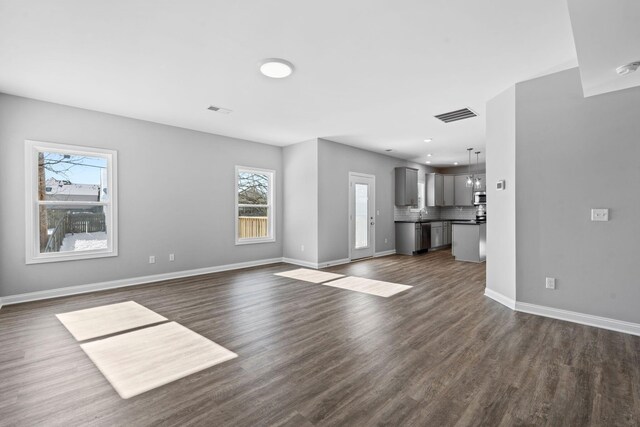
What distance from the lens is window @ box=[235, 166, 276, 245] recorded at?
6.55m

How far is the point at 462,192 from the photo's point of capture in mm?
10086

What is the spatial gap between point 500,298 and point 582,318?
852 millimetres

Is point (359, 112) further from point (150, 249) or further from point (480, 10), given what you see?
point (150, 249)

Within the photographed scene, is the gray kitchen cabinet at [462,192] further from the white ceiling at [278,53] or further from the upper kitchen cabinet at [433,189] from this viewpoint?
the white ceiling at [278,53]

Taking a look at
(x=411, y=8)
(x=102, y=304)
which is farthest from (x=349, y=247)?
(x=411, y=8)

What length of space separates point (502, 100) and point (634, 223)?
1.96 m

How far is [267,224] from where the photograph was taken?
707cm

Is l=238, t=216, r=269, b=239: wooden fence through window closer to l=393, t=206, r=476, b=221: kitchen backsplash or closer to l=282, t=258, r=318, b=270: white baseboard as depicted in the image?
l=282, t=258, r=318, b=270: white baseboard

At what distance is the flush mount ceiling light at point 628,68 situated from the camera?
8.12ft

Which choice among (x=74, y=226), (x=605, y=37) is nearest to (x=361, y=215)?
(x=74, y=226)

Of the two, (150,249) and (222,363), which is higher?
(150,249)

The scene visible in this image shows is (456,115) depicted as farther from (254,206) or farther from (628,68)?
(254,206)

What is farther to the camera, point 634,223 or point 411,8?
point 634,223

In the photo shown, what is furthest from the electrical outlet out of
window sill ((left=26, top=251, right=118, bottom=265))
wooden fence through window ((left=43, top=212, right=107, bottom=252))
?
wooden fence through window ((left=43, top=212, right=107, bottom=252))
